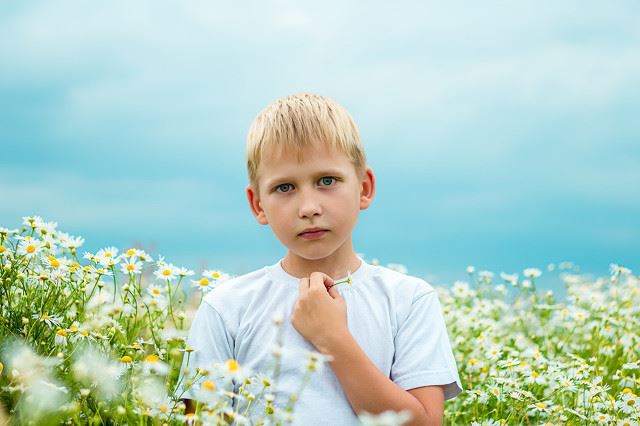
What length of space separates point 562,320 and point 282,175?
398cm

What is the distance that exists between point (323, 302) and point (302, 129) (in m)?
0.65

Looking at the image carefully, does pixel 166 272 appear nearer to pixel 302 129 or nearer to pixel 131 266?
pixel 131 266

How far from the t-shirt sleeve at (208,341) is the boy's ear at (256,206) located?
1.33 feet

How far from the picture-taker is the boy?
2.92m

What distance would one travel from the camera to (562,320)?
6281 mm

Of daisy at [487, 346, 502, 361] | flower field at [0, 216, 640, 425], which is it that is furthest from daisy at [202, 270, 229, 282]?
daisy at [487, 346, 502, 361]

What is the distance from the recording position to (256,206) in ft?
10.7

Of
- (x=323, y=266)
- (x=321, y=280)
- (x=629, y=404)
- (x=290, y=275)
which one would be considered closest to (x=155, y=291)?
(x=290, y=275)

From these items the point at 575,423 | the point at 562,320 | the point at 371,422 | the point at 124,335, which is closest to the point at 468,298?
the point at 562,320

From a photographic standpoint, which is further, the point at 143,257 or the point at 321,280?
the point at 143,257

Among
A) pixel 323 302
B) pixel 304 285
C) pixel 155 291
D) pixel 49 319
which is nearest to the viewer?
pixel 323 302

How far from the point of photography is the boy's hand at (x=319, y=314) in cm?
288

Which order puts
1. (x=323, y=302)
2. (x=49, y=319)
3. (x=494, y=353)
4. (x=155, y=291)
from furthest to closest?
(x=494, y=353) < (x=155, y=291) < (x=49, y=319) < (x=323, y=302)

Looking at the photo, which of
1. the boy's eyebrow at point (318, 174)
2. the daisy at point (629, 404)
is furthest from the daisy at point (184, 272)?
the daisy at point (629, 404)
